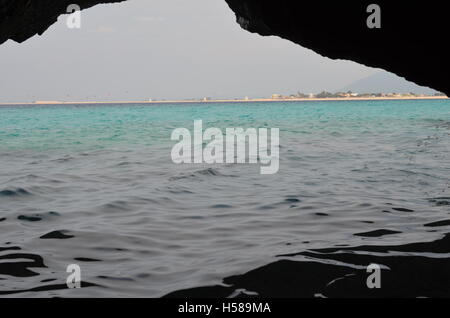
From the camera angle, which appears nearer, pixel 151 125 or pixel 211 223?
pixel 211 223

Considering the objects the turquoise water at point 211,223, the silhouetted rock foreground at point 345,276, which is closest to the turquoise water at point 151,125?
the turquoise water at point 211,223

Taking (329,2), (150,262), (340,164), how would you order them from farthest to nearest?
1. (340,164)
2. (329,2)
3. (150,262)

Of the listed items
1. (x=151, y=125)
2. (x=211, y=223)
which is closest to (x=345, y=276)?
(x=211, y=223)

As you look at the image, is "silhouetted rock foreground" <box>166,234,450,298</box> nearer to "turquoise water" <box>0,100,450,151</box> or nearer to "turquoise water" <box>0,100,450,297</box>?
"turquoise water" <box>0,100,450,297</box>

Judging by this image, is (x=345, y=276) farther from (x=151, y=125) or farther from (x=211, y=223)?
(x=151, y=125)

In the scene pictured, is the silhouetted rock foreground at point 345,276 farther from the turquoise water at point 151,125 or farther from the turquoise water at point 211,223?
the turquoise water at point 151,125

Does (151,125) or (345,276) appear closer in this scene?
(345,276)

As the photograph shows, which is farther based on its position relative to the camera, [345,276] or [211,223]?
[211,223]

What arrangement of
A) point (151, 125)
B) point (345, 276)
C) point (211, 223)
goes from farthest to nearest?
point (151, 125), point (211, 223), point (345, 276)

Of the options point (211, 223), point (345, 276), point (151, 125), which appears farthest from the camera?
point (151, 125)

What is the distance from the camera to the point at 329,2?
18.4 ft

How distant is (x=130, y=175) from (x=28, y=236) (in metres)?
5.89
